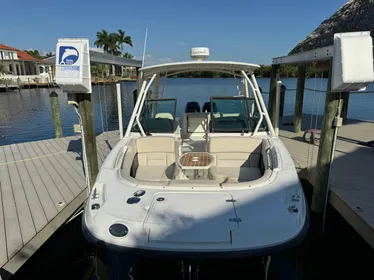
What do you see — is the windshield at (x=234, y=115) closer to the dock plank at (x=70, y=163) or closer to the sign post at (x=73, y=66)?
the sign post at (x=73, y=66)

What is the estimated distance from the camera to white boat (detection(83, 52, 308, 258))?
210 centimetres

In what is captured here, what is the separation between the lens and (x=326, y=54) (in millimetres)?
4449

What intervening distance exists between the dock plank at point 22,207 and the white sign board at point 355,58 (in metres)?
3.89

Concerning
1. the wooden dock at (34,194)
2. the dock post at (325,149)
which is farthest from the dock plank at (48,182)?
the dock post at (325,149)

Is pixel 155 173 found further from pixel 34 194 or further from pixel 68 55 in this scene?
pixel 68 55

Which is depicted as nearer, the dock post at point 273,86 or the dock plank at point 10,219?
the dock plank at point 10,219

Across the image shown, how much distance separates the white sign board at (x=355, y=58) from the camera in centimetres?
302

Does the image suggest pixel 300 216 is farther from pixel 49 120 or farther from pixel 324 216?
pixel 49 120

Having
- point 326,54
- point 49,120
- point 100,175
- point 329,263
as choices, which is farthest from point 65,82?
point 49,120

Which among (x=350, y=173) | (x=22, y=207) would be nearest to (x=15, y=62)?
(x=22, y=207)

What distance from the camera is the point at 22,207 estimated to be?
3.69m

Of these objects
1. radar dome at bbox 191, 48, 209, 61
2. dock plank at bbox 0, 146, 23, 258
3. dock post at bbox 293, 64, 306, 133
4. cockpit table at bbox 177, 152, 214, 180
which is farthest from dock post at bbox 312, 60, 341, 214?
dock post at bbox 293, 64, 306, 133

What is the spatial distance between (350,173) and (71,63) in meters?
4.58

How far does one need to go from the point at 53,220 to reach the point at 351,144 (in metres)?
6.34
